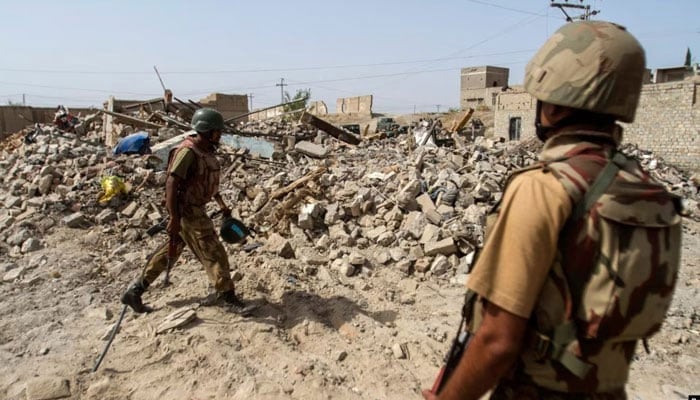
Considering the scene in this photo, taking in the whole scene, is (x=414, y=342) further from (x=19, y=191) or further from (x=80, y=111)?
(x=80, y=111)

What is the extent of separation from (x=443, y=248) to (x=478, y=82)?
3318 centimetres

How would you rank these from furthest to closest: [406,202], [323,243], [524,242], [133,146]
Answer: [133,146] → [406,202] → [323,243] → [524,242]

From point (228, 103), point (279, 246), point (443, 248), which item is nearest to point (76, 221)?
point (279, 246)

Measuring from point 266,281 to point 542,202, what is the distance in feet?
12.8

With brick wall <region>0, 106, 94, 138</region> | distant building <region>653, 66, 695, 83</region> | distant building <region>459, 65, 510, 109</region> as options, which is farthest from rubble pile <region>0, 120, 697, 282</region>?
distant building <region>459, 65, 510, 109</region>

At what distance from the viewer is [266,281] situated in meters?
4.59

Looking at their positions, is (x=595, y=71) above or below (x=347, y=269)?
above

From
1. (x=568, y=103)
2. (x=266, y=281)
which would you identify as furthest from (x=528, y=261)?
(x=266, y=281)

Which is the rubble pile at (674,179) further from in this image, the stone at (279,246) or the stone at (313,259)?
the stone at (279,246)

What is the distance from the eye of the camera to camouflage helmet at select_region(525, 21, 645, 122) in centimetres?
108

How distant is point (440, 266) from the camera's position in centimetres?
495

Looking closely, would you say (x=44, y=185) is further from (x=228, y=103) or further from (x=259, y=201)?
(x=228, y=103)

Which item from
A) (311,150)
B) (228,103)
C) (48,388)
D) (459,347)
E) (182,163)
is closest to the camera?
(459,347)

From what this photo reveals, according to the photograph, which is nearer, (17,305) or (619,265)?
(619,265)
